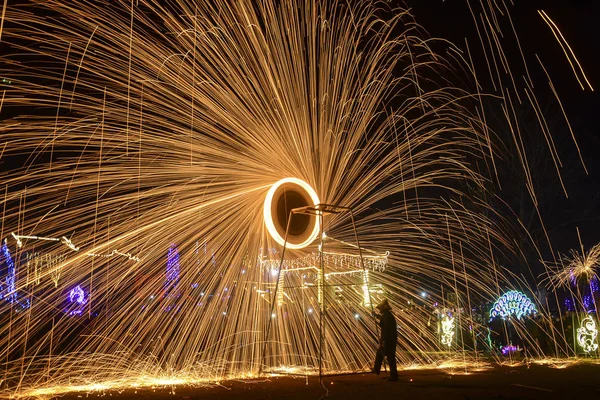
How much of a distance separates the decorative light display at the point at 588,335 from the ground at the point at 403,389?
514 centimetres

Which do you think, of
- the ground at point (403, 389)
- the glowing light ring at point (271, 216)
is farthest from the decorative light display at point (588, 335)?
the glowing light ring at point (271, 216)

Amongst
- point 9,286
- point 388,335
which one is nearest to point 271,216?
point 388,335

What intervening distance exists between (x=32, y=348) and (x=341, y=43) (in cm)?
1020

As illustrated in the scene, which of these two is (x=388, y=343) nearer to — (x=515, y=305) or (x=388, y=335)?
(x=388, y=335)

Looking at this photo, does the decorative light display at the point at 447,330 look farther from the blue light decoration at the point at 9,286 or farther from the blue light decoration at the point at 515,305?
the blue light decoration at the point at 9,286

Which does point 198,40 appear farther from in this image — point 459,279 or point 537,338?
point 459,279

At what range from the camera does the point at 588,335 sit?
15.0 meters

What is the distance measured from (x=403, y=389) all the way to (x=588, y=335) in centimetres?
933

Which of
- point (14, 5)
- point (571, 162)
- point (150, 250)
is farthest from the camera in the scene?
point (571, 162)

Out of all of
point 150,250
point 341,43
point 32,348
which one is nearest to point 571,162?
point 341,43

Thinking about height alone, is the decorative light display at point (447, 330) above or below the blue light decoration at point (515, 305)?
below

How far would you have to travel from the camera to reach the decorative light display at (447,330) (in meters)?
16.4

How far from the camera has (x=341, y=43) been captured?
10.8m

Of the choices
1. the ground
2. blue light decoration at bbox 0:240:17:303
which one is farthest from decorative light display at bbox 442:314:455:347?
blue light decoration at bbox 0:240:17:303
